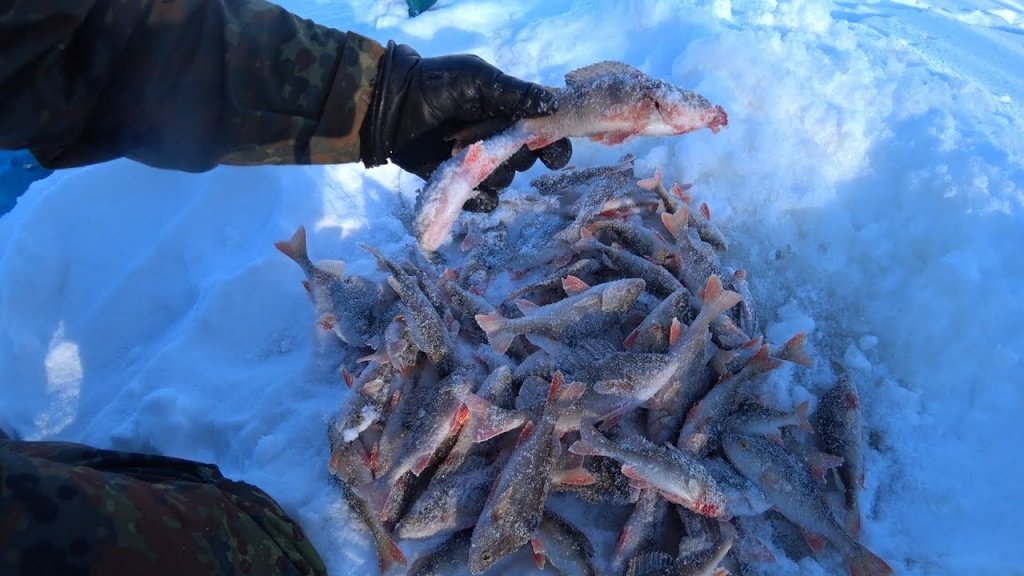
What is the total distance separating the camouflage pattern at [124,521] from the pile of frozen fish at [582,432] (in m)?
0.69

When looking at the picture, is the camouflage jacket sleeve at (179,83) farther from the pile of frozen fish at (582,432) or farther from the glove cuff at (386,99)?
the pile of frozen fish at (582,432)

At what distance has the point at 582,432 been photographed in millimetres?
3037

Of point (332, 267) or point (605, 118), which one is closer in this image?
point (605, 118)

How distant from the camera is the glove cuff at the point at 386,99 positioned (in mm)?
3062

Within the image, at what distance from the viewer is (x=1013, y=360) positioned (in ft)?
11.2

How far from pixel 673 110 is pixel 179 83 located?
7.38ft

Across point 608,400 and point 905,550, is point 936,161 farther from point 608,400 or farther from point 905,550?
point 608,400

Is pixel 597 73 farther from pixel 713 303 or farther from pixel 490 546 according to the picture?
pixel 490 546

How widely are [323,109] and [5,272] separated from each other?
2.86 m

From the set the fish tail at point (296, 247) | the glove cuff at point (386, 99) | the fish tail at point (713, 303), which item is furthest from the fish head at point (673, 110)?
the fish tail at point (296, 247)

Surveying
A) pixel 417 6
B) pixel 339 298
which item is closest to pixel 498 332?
pixel 339 298

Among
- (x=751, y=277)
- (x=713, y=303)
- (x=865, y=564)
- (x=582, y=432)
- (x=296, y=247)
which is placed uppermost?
(x=713, y=303)

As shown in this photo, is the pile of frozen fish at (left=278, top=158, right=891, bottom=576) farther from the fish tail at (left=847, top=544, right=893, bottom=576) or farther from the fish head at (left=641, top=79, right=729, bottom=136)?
the fish head at (left=641, top=79, right=729, bottom=136)

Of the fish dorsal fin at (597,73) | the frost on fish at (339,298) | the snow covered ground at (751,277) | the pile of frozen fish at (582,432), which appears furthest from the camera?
the frost on fish at (339,298)
